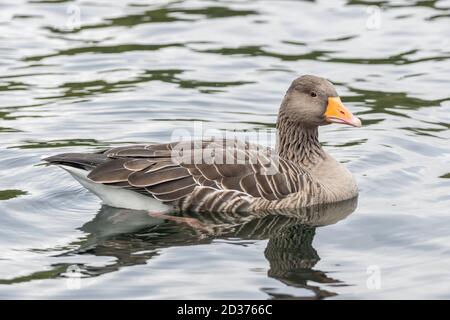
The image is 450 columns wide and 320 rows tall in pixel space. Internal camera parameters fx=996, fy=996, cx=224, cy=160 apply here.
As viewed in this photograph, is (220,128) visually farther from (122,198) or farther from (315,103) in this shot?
(122,198)

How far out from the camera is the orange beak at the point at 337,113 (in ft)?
42.2

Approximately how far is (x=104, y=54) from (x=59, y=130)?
399 centimetres

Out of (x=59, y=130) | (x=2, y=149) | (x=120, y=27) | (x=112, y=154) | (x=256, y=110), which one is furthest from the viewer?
(x=120, y=27)

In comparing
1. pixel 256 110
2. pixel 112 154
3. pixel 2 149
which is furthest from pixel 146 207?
pixel 256 110

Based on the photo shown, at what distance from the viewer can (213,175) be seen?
1245 cm

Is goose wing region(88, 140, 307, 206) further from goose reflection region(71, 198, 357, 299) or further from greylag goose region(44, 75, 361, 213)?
goose reflection region(71, 198, 357, 299)

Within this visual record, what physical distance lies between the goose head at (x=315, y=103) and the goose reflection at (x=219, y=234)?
113cm

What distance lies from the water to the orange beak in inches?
43.8

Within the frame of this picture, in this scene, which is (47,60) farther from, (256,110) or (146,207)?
(146,207)

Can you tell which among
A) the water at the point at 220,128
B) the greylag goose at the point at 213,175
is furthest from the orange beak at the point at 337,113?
the water at the point at 220,128

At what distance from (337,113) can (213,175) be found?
185 centimetres
